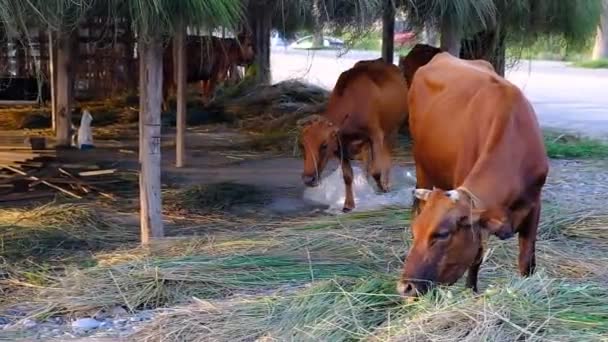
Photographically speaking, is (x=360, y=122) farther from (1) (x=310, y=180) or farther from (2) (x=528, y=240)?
(2) (x=528, y=240)

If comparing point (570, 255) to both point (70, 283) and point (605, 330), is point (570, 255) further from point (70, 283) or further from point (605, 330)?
point (70, 283)

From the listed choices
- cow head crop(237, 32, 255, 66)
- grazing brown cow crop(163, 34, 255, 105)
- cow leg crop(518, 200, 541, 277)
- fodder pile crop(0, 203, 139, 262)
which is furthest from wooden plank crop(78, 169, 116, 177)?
cow head crop(237, 32, 255, 66)

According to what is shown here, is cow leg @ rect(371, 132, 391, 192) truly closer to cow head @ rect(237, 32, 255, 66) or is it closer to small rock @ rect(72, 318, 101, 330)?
small rock @ rect(72, 318, 101, 330)

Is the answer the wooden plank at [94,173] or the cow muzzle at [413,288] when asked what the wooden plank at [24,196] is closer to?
the wooden plank at [94,173]

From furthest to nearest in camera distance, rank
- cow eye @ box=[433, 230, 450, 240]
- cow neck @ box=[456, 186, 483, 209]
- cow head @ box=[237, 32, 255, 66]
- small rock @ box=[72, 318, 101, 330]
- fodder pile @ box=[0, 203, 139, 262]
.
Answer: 1. cow head @ box=[237, 32, 255, 66]
2. fodder pile @ box=[0, 203, 139, 262]
3. small rock @ box=[72, 318, 101, 330]
4. cow neck @ box=[456, 186, 483, 209]
5. cow eye @ box=[433, 230, 450, 240]

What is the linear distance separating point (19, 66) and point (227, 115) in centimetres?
392

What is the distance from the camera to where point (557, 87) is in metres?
25.0

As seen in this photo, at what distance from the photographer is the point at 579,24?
36.6ft

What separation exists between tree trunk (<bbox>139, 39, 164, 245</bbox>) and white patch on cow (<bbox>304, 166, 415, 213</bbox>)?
2090mm

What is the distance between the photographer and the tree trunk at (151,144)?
666cm

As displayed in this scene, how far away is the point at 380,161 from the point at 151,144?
2.61 m

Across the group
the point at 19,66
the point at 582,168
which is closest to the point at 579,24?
the point at 582,168

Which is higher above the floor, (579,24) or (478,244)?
(579,24)

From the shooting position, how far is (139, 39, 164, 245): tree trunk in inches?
262
